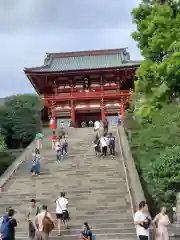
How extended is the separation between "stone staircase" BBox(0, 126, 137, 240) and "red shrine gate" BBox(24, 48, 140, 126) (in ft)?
55.2

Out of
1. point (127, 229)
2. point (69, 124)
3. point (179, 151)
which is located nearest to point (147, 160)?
point (179, 151)

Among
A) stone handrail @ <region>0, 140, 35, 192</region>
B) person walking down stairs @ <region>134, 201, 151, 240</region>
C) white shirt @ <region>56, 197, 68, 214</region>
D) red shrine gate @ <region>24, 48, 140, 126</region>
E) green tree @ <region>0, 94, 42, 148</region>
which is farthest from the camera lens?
red shrine gate @ <region>24, 48, 140, 126</region>

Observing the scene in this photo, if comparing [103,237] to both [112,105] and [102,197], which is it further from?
[112,105]

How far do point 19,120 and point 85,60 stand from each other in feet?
59.1

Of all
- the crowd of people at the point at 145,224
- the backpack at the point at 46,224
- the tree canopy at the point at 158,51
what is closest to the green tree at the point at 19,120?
the tree canopy at the point at 158,51

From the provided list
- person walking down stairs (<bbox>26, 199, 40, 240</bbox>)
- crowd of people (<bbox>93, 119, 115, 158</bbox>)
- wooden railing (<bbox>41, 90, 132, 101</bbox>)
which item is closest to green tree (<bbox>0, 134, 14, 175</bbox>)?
crowd of people (<bbox>93, 119, 115, 158</bbox>)

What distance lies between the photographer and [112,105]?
41.3 meters

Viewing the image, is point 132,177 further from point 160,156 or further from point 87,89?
point 87,89

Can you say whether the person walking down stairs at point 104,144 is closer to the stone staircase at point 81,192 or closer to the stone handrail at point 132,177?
the stone staircase at point 81,192

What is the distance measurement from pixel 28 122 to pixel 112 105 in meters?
12.3

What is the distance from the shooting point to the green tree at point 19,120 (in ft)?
99.7

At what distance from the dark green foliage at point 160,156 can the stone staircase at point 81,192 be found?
966 millimetres

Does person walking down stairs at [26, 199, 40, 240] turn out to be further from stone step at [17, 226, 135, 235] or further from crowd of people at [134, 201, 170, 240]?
crowd of people at [134, 201, 170, 240]

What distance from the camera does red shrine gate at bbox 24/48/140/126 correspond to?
4091 centimetres
